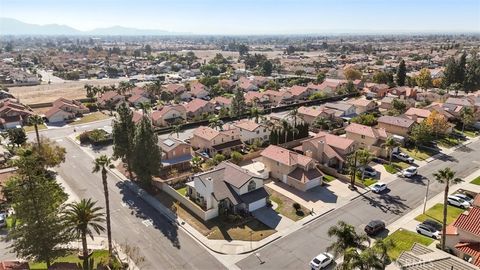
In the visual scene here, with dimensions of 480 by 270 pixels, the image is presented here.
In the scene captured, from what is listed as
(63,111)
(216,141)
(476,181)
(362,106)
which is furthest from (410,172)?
(63,111)

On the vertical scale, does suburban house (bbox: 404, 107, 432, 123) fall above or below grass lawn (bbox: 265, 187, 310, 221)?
above

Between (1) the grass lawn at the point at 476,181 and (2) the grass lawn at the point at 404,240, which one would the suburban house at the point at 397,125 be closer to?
(1) the grass lawn at the point at 476,181

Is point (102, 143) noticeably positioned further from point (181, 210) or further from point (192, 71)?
point (192, 71)

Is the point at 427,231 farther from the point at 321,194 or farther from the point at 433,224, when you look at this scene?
the point at 321,194

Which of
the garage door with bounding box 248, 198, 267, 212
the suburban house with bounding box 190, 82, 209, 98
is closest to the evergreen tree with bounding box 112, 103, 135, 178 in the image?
the garage door with bounding box 248, 198, 267, 212

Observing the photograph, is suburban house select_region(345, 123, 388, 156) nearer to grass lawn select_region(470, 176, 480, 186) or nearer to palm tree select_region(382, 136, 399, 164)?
palm tree select_region(382, 136, 399, 164)

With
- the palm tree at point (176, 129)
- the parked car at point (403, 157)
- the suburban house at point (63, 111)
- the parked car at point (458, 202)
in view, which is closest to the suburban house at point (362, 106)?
the parked car at point (403, 157)
